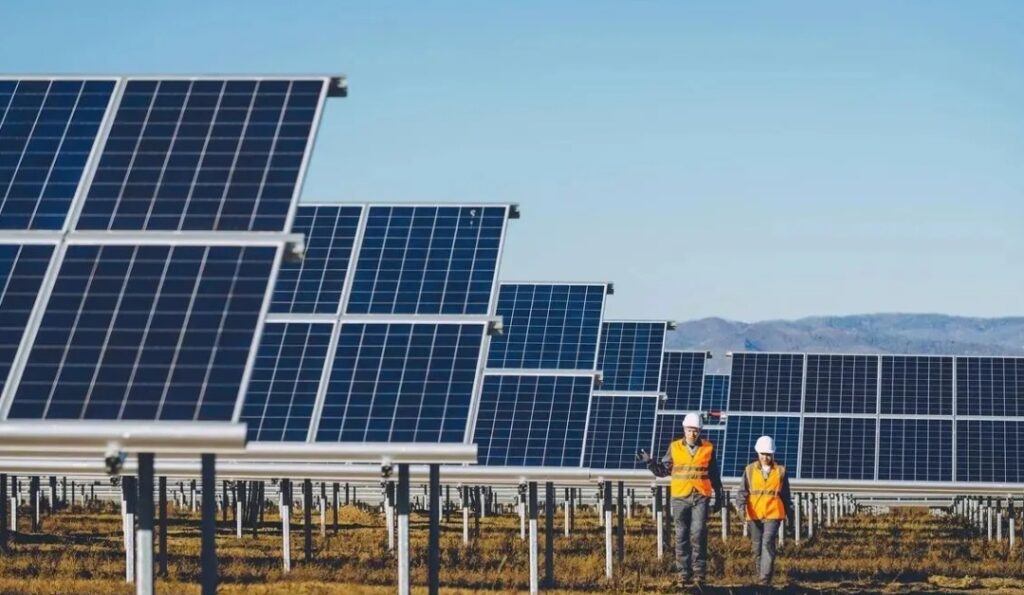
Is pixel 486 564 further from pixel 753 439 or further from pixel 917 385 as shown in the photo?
pixel 917 385

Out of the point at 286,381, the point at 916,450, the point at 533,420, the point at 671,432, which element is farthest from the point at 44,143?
the point at 671,432

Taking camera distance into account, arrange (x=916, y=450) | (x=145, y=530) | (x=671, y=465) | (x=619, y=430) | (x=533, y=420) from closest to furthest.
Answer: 1. (x=145, y=530)
2. (x=671, y=465)
3. (x=533, y=420)
4. (x=619, y=430)
5. (x=916, y=450)

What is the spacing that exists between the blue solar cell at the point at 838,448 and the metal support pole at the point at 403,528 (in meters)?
25.1

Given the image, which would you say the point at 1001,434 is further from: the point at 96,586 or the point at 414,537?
the point at 96,586

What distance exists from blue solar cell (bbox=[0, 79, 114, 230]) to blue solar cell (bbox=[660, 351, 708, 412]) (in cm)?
4225

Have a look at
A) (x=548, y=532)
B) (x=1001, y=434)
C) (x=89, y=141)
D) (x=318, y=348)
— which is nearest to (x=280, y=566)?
(x=548, y=532)

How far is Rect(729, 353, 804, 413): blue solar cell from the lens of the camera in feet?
179

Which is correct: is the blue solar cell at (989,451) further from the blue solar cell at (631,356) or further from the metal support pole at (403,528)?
the metal support pole at (403,528)

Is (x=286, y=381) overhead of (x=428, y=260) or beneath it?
beneath

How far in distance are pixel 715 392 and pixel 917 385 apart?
68.6 ft

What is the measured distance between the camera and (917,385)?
55.0m

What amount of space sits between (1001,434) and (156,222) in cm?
3545

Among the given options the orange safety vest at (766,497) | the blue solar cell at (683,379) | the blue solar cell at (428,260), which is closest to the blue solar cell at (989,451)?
the blue solar cell at (683,379)

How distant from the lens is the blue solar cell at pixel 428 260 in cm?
2808
